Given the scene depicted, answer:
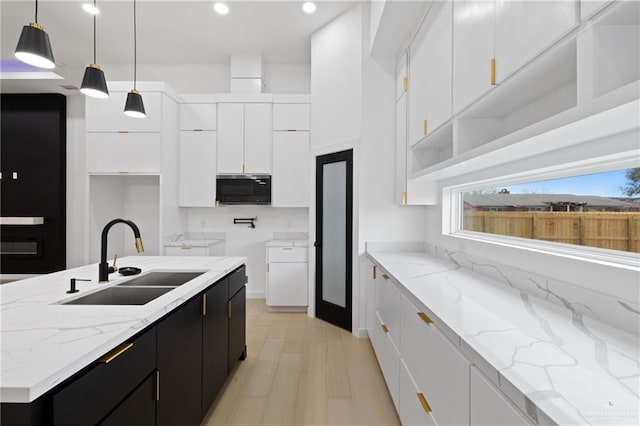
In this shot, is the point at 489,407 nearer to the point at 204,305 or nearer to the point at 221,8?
the point at 204,305

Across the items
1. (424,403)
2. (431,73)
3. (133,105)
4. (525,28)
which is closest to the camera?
(525,28)

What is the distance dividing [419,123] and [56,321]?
239cm

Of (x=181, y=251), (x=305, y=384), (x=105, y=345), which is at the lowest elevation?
(x=305, y=384)

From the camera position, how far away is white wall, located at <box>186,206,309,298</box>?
4.73 metres

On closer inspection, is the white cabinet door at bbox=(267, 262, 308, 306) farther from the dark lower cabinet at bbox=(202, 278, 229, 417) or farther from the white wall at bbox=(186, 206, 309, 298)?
the dark lower cabinet at bbox=(202, 278, 229, 417)

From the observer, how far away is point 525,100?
1.48m

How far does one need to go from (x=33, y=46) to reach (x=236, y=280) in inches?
74.8

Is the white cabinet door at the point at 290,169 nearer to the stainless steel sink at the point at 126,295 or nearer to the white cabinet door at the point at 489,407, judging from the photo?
the stainless steel sink at the point at 126,295

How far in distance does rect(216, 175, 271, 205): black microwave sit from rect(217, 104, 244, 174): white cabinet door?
5.0 inches

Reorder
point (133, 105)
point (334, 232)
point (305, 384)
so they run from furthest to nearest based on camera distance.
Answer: point (334, 232) < point (133, 105) < point (305, 384)

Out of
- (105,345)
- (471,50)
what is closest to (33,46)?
(105,345)

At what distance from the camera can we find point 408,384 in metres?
1.64

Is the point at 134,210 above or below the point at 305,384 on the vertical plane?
above

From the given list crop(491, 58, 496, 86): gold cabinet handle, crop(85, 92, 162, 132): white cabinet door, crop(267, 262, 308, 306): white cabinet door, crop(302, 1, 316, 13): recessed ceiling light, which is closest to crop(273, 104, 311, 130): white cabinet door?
crop(302, 1, 316, 13): recessed ceiling light
